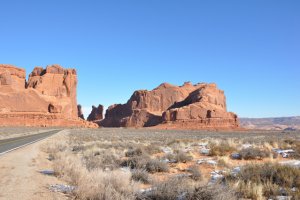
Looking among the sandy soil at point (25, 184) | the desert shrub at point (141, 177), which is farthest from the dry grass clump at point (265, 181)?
the sandy soil at point (25, 184)

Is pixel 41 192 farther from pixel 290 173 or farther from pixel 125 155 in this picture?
pixel 125 155

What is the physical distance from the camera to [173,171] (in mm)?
12484

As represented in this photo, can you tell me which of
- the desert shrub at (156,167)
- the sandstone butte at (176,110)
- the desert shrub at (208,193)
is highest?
the sandstone butte at (176,110)

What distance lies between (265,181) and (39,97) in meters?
138

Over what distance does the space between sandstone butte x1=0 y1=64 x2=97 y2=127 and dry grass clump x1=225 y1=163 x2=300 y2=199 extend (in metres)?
122

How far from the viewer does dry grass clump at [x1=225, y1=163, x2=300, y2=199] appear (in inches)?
298

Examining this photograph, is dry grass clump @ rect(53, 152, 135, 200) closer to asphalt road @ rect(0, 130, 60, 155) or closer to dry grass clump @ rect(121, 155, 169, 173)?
dry grass clump @ rect(121, 155, 169, 173)

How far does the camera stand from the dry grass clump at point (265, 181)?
24.8 feet

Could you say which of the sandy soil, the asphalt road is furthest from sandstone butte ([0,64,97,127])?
the sandy soil

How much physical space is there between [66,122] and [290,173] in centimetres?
13597

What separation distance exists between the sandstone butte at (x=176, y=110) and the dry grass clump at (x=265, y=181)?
4410 inches

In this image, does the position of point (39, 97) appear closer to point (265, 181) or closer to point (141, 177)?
point (141, 177)

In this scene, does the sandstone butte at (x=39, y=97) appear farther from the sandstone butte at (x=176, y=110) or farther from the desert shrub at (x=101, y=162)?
the desert shrub at (x=101, y=162)

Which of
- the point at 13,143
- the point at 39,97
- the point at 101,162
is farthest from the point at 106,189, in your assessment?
the point at 39,97
